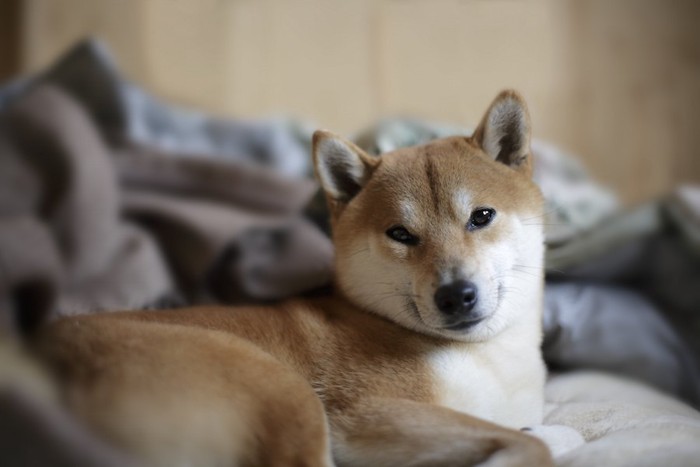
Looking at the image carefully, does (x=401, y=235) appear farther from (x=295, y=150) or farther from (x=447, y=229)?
(x=295, y=150)

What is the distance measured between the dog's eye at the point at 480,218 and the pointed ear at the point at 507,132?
14 cm

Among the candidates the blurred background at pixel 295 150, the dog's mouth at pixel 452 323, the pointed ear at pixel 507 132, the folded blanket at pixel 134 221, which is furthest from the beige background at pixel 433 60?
the dog's mouth at pixel 452 323

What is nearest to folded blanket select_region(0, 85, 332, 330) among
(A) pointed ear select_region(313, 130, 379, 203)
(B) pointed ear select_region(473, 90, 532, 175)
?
(A) pointed ear select_region(313, 130, 379, 203)

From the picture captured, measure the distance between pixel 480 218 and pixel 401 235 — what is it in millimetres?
139

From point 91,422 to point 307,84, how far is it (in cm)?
173

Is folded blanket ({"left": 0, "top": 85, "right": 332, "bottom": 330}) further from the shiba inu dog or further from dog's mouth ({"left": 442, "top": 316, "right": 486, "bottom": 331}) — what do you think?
dog's mouth ({"left": 442, "top": 316, "right": 486, "bottom": 331})

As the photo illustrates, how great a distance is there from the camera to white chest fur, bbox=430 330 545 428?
1009 mm

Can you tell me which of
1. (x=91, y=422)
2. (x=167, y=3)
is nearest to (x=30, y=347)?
(x=91, y=422)

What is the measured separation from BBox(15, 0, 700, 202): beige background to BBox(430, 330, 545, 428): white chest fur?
4.02 feet

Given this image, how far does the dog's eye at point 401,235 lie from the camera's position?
42.1 inches

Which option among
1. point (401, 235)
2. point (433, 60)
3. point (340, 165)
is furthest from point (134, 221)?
point (433, 60)

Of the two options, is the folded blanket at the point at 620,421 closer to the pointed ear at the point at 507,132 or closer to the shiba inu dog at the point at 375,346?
the shiba inu dog at the point at 375,346

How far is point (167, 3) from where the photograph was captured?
2.12 m

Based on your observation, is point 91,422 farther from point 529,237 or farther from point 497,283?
point 529,237
